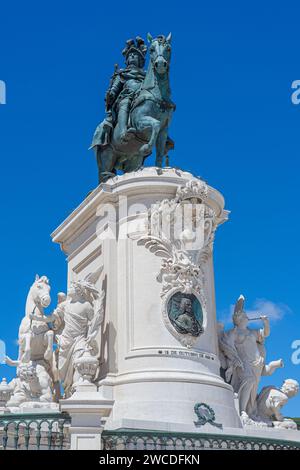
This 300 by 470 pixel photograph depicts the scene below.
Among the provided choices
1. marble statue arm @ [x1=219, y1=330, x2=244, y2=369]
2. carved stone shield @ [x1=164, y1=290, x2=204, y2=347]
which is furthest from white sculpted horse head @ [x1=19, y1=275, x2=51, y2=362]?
marble statue arm @ [x1=219, y1=330, x2=244, y2=369]

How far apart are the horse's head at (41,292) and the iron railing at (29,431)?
4154mm

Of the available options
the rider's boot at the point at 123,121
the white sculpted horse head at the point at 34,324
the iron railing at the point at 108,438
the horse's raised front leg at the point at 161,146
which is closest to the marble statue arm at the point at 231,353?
the iron railing at the point at 108,438

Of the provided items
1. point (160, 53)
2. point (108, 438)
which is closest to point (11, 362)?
point (108, 438)

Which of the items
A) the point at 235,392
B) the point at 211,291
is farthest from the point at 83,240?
the point at 235,392

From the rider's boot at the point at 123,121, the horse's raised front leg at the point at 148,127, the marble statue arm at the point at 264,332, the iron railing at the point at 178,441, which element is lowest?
the iron railing at the point at 178,441

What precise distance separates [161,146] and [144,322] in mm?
4648

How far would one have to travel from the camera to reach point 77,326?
1587 centimetres

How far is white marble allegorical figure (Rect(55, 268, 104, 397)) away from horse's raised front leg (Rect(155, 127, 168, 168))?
11.9 feet

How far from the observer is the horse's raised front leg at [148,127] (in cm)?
1739

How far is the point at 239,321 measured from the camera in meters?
17.7

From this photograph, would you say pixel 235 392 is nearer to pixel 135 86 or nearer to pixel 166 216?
pixel 166 216

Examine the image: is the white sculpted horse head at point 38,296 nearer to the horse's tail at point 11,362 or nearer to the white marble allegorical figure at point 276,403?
the horse's tail at point 11,362

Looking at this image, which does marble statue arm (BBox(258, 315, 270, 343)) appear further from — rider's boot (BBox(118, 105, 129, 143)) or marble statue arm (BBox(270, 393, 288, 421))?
rider's boot (BBox(118, 105, 129, 143))

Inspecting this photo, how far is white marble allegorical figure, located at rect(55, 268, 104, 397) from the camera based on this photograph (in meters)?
15.8
